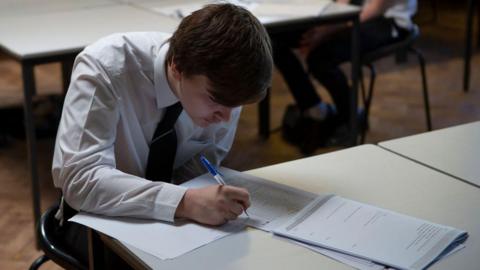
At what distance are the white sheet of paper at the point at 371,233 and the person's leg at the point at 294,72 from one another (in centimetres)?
215

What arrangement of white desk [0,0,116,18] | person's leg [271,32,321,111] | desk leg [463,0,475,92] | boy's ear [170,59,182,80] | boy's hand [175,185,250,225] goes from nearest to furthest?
boy's hand [175,185,250,225], boy's ear [170,59,182,80], white desk [0,0,116,18], person's leg [271,32,321,111], desk leg [463,0,475,92]

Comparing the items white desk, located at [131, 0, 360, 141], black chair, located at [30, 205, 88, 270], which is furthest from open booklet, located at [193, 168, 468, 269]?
white desk, located at [131, 0, 360, 141]

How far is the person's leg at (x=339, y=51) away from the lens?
→ 3.45 meters

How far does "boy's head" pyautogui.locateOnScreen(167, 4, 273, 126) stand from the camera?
147 cm

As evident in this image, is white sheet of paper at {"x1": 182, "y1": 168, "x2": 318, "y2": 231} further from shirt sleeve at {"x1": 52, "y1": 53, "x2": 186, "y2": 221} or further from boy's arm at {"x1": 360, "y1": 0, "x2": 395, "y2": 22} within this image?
boy's arm at {"x1": 360, "y1": 0, "x2": 395, "y2": 22}

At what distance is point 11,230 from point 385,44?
1761 millimetres

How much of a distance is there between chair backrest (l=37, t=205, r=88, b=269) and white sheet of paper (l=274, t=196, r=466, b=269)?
542mm

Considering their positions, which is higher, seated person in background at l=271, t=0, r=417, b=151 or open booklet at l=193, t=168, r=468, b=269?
open booklet at l=193, t=168, r=468, b=269

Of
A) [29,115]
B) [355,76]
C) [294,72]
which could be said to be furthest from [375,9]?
[29,115]

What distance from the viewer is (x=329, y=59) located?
138 inches

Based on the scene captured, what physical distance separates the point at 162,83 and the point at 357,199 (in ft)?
1.60

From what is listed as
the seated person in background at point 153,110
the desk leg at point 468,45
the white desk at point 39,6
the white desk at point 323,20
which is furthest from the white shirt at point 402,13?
the seated person in background at point 153,110

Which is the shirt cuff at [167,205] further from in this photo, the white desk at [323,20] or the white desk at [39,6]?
the white desk at [39,6]

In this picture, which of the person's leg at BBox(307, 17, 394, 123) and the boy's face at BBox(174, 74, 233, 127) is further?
the person's leg at BBox(307, 17, 394, 123)
